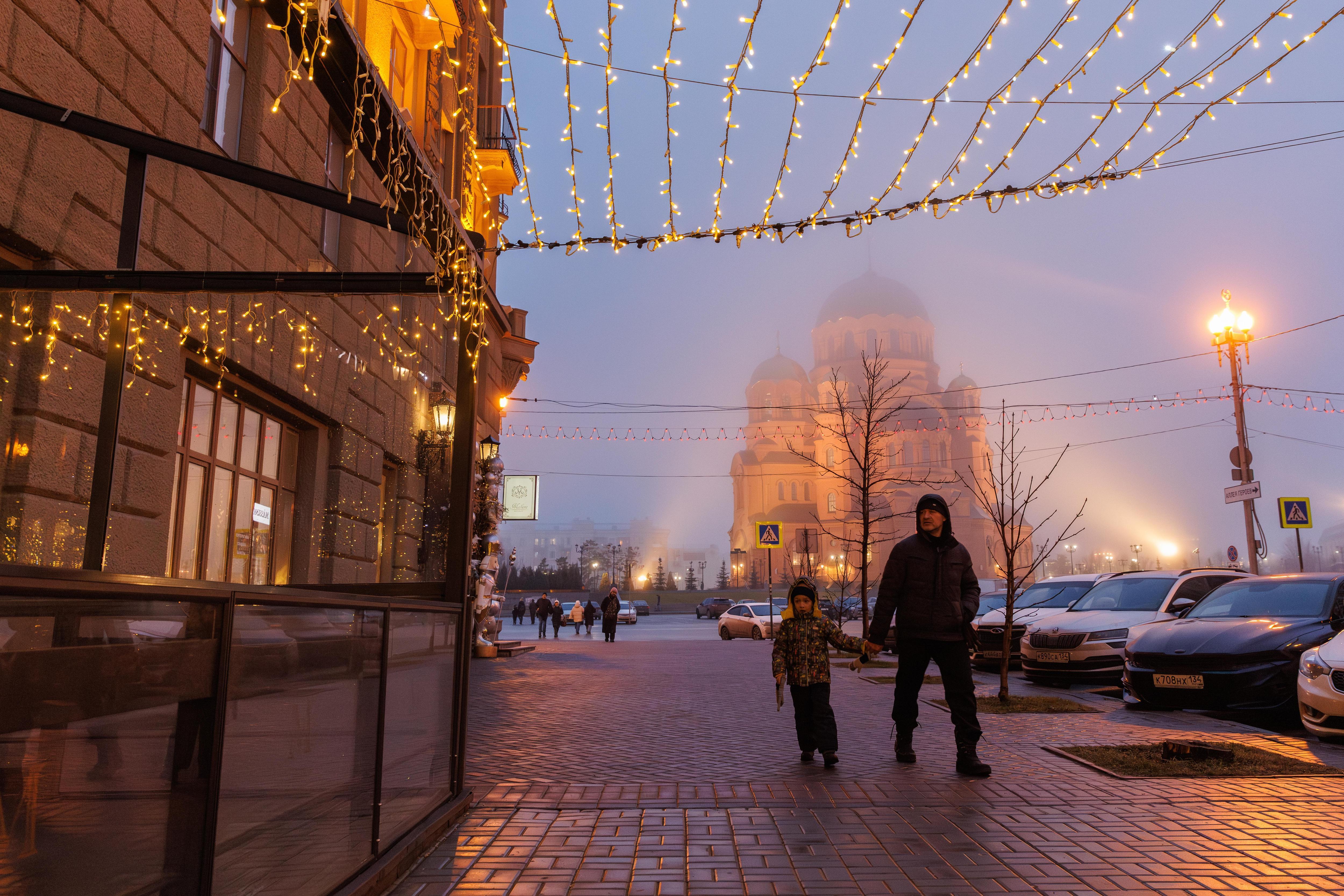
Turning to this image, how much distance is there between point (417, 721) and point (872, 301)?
10838 centimetres

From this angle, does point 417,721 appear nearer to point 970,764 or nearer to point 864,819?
point 864,819

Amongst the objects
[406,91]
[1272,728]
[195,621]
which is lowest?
[1272,728]

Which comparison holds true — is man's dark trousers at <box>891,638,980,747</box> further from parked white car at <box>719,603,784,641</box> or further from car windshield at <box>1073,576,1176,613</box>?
parked white car at <box>719,603,784,641</box>

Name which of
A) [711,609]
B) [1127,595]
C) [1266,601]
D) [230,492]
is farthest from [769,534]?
[711,609]

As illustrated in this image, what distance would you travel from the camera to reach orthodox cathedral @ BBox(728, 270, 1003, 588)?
307 feet

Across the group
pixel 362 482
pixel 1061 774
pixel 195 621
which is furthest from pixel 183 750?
pixel 362 482

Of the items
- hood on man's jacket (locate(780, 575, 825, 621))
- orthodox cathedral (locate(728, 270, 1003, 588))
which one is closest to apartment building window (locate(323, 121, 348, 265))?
hood on man's jacket (locate(780, 575, 825, 621))

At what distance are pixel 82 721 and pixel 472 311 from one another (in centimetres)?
450

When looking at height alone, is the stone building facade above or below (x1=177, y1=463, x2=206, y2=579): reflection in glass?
above

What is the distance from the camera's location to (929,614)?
7.08 m

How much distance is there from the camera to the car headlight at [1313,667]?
823cm

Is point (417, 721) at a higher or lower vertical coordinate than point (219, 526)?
lower

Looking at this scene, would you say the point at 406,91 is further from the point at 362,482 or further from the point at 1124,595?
the point at 1124,595

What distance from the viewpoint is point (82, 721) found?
2080 millimetres
